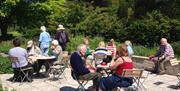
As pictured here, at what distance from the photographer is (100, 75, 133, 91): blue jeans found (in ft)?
34.9

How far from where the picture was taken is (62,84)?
12859 millimetres

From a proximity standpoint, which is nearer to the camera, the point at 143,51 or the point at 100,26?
the point at 143,51

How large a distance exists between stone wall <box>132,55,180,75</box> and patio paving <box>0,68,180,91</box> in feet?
1.47

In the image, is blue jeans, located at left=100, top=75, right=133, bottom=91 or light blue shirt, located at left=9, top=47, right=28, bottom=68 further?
light blue shirt, located at left=9, top=47, right=28, bottom=68

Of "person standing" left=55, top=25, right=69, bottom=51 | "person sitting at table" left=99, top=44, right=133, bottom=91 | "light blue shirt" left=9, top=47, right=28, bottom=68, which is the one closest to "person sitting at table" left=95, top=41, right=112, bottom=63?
"person standing" left=55, top=25, right=69, bottom=51

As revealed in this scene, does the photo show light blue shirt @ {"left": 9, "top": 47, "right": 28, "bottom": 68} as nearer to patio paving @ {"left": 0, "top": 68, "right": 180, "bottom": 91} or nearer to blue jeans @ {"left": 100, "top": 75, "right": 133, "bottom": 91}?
patio paving @ {"left": 0, "top": 68, "right": 180, "bottom": 91}

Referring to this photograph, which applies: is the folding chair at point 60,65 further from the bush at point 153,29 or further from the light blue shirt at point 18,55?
the bush at point 153,29

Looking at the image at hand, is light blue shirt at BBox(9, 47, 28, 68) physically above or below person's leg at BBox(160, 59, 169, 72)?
above

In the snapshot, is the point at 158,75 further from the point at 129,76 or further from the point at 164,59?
the point at 129,76

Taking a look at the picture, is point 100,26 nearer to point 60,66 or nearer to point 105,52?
point 105,52

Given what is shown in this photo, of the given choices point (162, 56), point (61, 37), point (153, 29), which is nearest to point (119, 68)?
point (162, 56)

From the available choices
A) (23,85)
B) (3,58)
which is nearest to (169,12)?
(3,58)

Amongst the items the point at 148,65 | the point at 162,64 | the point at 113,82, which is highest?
the point at 113,82

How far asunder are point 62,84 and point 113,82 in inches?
105
